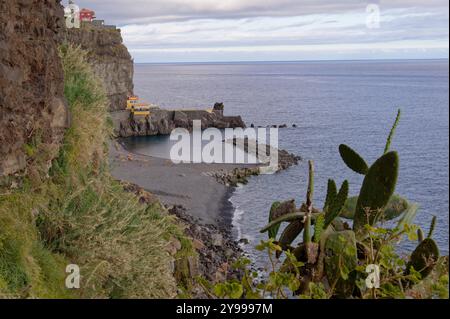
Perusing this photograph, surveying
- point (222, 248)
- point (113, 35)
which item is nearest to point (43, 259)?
point (222, 248)

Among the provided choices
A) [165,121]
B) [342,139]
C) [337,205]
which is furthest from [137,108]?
[337,205]

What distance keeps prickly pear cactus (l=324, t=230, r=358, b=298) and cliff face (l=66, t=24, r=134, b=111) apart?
62220 mm

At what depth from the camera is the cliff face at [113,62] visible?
65625mm

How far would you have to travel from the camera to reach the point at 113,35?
225 ft

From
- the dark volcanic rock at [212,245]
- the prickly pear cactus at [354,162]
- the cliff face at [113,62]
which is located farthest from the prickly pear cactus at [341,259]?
the cliff face at [113,62]

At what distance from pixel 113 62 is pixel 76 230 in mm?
62615

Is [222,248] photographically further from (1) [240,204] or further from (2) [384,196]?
(2) [384,196]

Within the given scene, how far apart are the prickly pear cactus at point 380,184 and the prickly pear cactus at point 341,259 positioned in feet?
0.84

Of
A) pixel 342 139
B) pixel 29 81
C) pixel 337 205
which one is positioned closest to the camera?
pixel 337 205

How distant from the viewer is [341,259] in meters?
3.68
